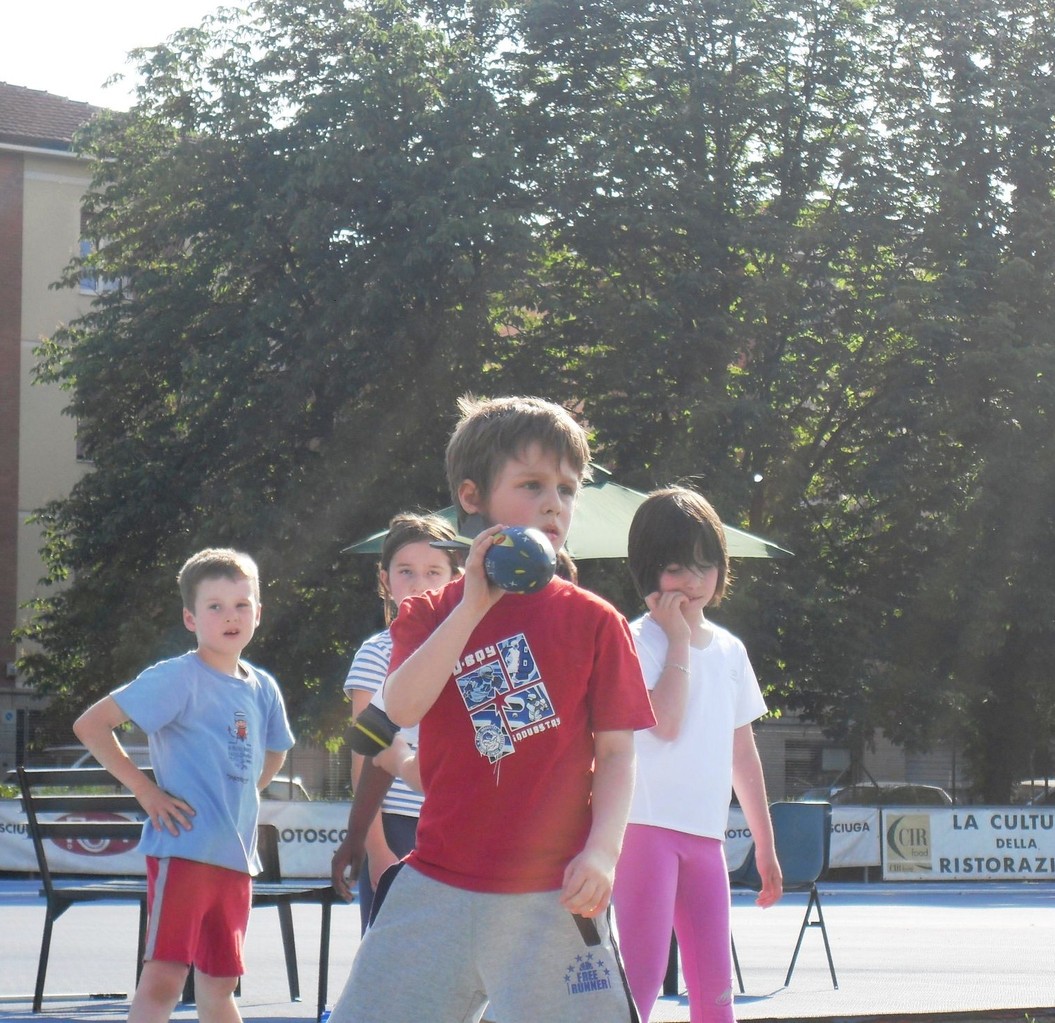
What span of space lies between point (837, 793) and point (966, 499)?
691cm

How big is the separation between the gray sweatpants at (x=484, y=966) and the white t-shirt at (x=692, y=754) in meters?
1.41

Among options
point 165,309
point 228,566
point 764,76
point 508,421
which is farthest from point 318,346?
point 508,421

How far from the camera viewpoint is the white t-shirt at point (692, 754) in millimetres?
4168

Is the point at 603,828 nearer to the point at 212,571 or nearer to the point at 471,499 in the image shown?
the point at 471,499

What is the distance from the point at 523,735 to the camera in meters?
2.75

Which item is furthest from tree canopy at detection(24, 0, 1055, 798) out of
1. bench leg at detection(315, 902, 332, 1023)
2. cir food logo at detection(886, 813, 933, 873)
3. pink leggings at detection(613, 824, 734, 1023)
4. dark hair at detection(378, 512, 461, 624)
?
pink leggings at detection(613, 824, 734, 1023)

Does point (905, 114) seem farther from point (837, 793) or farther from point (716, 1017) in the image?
point (716, 1017)

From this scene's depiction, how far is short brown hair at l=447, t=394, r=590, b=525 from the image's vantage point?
2.85 metres

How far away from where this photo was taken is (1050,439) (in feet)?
84.0

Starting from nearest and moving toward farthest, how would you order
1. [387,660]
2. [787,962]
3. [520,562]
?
1. [520,562]
2. [387,660]
3. [787,962]

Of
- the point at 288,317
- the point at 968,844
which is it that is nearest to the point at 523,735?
the point at 968,844

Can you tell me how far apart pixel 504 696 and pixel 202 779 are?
2243 mm

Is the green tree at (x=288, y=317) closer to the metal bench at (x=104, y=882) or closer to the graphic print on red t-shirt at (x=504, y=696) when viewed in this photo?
the metal bench at (x=104, y=882)

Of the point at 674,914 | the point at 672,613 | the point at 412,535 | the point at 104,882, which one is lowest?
the point at 104,882
